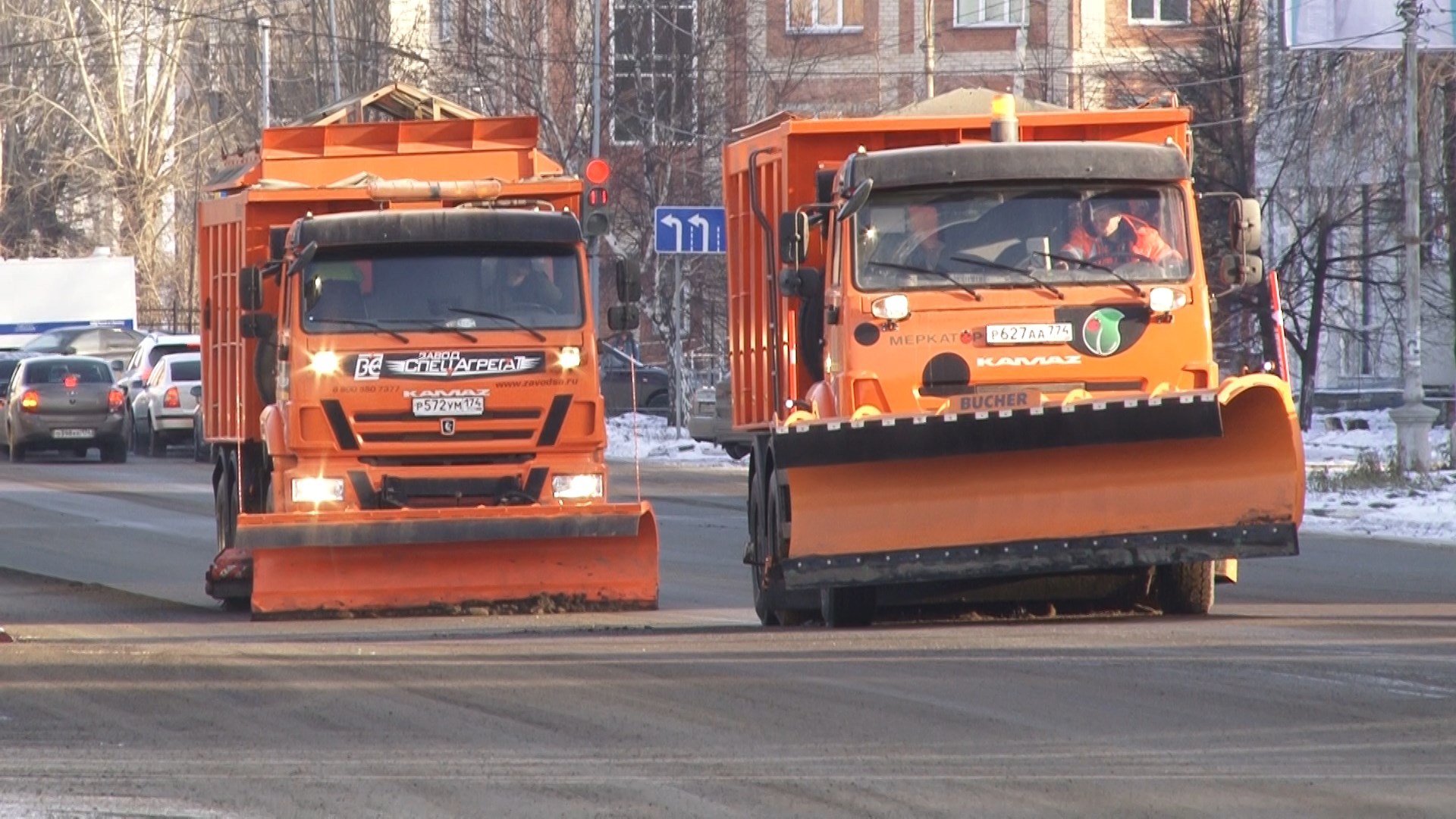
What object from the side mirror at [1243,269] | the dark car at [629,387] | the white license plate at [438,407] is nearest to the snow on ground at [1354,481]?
the white license plate at [438,407]

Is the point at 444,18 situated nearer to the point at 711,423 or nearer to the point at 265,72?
the point at 265,72

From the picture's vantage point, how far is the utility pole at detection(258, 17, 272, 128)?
1965 inches

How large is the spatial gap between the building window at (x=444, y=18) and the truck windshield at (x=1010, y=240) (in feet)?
92.3

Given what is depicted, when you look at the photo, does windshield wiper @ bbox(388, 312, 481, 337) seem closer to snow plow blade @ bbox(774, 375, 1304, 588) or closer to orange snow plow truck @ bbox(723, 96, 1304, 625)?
orange snow plow truck @ bbox(723, 96, 1304, 625)

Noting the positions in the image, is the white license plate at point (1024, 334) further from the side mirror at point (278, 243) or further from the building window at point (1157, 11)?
the building window at point (1157, 11)

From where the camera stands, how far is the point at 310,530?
12.5 metres

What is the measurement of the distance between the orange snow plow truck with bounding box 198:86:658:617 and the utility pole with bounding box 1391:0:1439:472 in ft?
41.2

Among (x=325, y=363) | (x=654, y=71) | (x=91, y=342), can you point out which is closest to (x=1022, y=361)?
(x=325, y=363)

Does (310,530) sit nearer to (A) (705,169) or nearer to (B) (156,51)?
(A) (705,169)

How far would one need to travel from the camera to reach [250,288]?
13695 millimetres

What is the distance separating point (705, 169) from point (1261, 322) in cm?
1011

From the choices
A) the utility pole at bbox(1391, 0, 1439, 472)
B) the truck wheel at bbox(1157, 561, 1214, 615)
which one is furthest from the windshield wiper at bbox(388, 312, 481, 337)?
the utility pole at bbox(1391, 0, 1439, 472)

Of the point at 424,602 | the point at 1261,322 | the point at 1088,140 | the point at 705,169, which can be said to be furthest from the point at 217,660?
the point at 705,169

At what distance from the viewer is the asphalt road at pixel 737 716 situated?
22.4ft
